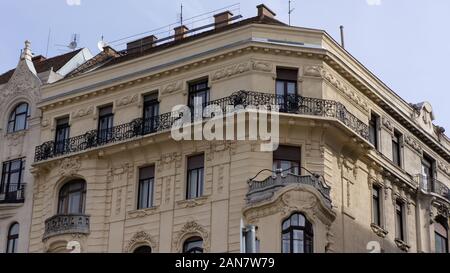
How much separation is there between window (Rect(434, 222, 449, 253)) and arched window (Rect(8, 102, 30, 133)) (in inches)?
819

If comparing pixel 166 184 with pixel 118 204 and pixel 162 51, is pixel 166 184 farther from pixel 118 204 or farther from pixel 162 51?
pixel 162 51

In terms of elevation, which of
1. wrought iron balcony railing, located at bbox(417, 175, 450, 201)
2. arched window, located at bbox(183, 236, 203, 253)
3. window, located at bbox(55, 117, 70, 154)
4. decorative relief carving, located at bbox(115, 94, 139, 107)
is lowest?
arched window, located at bbox(183, 236, 203, 253)

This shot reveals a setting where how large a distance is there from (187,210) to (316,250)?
5761mm

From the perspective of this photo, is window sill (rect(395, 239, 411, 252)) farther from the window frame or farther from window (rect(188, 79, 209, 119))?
the window frame

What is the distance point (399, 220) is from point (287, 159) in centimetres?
878

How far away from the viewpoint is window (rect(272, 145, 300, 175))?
126 feet

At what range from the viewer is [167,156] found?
4084 cm

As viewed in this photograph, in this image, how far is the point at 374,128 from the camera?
4431cm

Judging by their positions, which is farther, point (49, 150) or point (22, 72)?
point (22, 72)

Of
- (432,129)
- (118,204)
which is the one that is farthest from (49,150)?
(432,129)

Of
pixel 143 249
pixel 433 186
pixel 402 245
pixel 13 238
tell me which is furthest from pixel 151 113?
pixel 433 186

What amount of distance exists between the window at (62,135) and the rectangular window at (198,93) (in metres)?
6.69

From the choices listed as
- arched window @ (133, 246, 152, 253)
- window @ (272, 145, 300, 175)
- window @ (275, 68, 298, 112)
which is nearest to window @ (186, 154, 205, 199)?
arched window @ (133, 246, 152, 253)

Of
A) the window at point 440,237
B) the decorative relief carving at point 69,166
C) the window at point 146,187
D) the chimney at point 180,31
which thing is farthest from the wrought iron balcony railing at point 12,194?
the window at point 440,237
